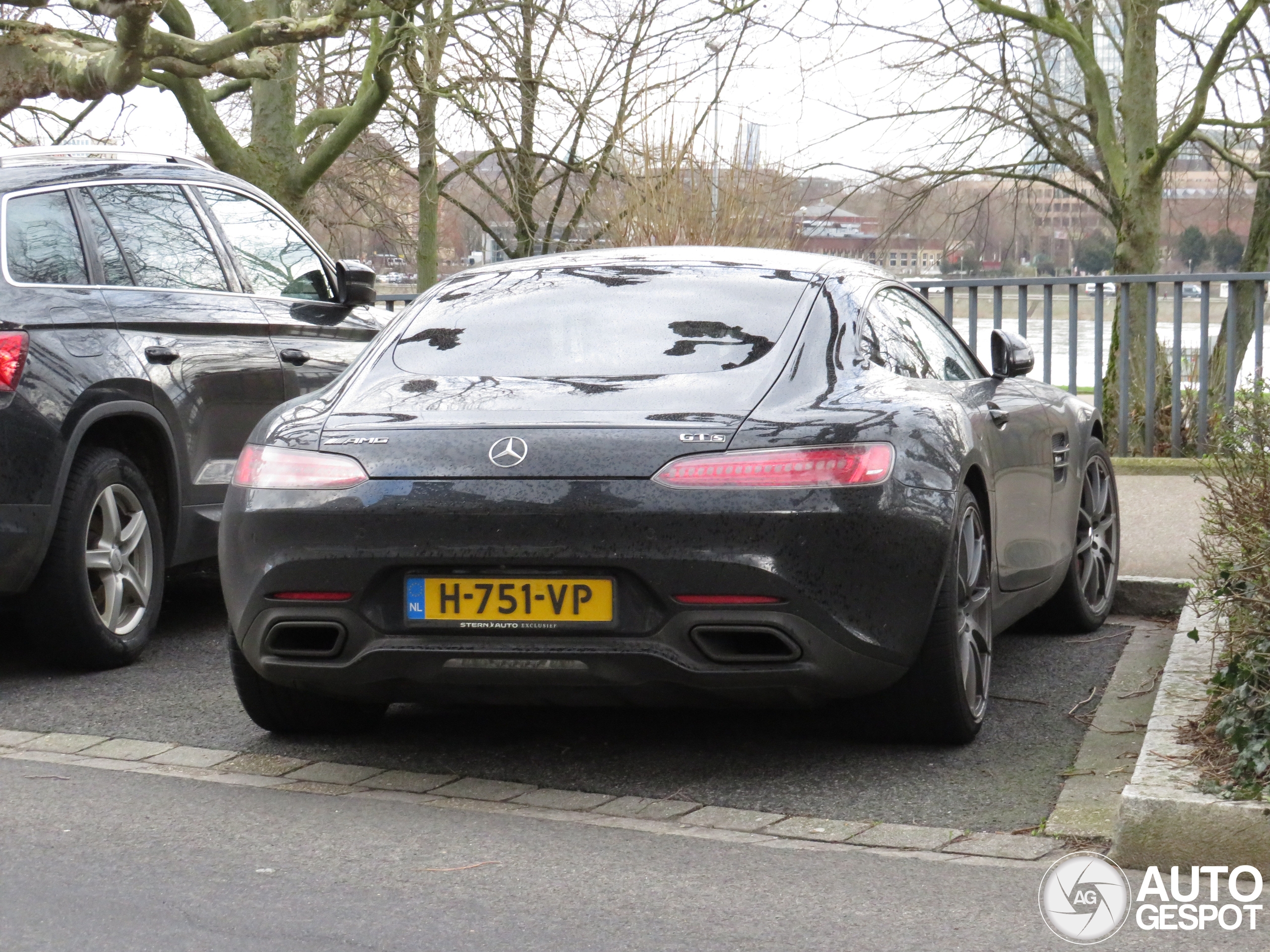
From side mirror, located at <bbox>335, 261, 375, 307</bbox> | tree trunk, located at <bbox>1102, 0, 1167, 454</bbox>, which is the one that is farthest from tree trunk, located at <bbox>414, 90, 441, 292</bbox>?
side mirror, located at <bbox>335, 261, 375, 307</bbox>

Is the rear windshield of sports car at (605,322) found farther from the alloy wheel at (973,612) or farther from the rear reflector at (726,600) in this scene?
the alloy wheel at (973,612)

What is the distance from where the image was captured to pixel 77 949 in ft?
11.3

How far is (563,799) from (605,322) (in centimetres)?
136

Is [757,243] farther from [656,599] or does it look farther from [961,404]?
[656,599]

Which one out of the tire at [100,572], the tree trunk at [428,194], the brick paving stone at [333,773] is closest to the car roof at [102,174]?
the tire at [100,572]

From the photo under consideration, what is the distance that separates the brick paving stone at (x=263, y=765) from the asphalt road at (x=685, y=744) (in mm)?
61

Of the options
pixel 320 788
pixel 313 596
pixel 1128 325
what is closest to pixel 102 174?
pixel 313 596

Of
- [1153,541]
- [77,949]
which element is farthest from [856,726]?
[1153,541]

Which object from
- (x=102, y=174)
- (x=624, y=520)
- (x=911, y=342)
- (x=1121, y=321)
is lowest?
(x=624, y=520)

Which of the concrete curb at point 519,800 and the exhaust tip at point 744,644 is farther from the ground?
the exhaust tip at point 744,644

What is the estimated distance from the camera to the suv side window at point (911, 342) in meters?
5.14

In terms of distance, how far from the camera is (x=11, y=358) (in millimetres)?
5902

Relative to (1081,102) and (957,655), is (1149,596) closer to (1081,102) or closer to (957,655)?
(957,655)

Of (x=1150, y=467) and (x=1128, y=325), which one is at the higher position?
(x=1128, y=325)
